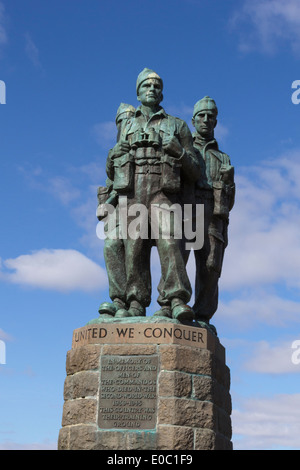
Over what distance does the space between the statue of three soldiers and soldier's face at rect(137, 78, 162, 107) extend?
0.02 meters

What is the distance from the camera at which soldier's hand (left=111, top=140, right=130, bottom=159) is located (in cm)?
1024

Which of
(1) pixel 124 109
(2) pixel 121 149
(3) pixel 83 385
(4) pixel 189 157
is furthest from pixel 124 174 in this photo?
(3) pixel 83 385

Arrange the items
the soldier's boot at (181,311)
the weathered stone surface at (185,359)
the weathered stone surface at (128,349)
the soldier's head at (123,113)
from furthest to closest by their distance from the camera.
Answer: the soldier's head at (123,113) → the soldier's boot at (181,311) → the weathered stone surface at (128,349) → the weathered stone surface at (185,359)

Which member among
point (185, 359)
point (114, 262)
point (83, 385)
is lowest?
point (83, 385)

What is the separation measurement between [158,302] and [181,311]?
59 centimetres

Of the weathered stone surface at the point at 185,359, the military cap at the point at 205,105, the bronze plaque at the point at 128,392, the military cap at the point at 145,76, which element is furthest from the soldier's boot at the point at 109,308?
the military cap at the point at 205,105

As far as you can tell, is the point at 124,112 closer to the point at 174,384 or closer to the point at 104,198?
the point at 104,198

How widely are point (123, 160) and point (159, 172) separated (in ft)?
1.83

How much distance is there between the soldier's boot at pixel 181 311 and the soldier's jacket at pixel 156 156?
165cm

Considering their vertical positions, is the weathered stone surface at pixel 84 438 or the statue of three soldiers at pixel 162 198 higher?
the statue of three soldiers at pixel 162 198

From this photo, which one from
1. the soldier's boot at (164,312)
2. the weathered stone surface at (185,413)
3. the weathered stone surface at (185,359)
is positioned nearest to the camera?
the weathered stone surface at (185,413)

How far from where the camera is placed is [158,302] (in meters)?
9.84

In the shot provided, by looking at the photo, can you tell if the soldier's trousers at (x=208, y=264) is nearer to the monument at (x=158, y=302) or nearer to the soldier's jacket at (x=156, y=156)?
the monument at (x=158, y=302)

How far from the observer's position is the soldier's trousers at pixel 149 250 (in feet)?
31.9
